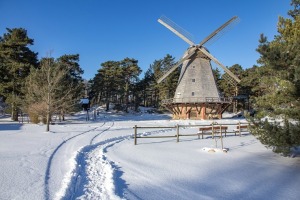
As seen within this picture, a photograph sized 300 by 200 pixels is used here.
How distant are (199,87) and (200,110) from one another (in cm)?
317

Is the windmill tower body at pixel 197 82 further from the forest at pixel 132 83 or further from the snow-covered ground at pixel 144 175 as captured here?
the snow-covered ground at pixel 144 175

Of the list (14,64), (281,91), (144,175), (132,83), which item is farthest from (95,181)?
(132,83)

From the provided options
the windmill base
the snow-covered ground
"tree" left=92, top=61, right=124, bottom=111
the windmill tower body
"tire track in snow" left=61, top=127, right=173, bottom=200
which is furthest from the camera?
"tree" left=92, top=61, right=124, bottom=111

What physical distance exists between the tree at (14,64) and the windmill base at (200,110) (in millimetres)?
19399

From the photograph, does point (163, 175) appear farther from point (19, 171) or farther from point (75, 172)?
point (19, 171)

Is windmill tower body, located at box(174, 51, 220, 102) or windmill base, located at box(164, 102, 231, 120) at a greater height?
windmill tower body, located at box(174, 51, 220, 102)

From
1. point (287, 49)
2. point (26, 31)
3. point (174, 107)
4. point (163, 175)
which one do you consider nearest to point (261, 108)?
point (287, 49)

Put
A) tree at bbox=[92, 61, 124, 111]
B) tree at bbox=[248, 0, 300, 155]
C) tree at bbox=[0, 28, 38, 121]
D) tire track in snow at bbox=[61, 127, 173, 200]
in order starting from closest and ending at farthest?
tire track in snow at bbox=[61, 127, 173, 200] < tree at bbox=[248, 0, 300, 155] < tree at bbox=[0, 28, 38, 121] < tree at bbox=[92, 61, 124, 111]

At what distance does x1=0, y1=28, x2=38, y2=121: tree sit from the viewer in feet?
94.3

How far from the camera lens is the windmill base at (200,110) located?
34.0m

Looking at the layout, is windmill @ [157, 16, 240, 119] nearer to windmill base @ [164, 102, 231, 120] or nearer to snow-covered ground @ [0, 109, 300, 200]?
windmill base @ [164, 102, 231, 120]

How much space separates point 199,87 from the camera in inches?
1310

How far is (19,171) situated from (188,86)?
2823 cm

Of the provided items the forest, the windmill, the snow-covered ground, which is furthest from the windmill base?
the snow-covered ground
